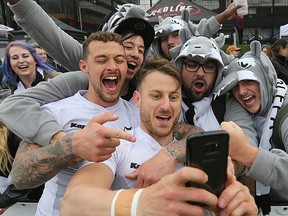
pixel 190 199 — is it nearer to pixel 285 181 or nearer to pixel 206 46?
pixel 285 181

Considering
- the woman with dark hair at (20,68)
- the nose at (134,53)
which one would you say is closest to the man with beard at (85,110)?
the nose at (134,53)

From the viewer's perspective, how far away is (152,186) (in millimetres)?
860

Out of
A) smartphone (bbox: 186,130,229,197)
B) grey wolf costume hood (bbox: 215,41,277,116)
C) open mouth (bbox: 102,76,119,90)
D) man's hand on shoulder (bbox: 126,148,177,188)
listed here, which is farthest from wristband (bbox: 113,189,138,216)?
grey wolf costume hood (bbox: 215,41,277,116)

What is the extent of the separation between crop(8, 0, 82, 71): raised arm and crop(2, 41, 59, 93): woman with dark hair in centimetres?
130

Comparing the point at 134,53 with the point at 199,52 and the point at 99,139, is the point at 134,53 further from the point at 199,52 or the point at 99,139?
the point at 99,139

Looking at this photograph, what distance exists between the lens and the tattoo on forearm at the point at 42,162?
1.39 meters

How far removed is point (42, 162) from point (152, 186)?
805mm

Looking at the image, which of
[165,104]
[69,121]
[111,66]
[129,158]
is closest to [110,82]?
[111,66]

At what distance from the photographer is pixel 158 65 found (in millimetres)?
1786

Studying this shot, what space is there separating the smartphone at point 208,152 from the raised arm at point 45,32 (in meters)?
1.87

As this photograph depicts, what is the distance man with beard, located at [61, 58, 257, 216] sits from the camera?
814mm

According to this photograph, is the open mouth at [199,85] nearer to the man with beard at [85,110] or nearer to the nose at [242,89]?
the nose at [242,89]

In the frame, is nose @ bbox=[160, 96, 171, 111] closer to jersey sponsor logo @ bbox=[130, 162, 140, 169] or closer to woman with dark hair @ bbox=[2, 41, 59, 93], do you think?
jersey sponsor logo @ bbox=[130, 162, 140, 169]

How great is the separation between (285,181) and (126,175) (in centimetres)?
84
